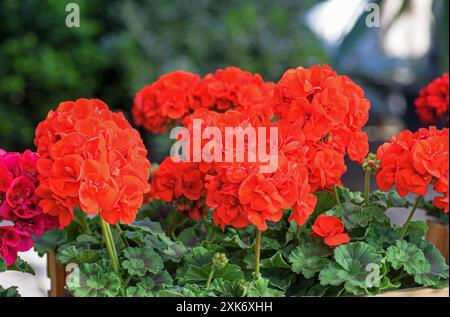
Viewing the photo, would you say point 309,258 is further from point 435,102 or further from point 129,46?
point 129,46

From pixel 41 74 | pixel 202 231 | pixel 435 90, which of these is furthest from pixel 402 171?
pixel 41 74

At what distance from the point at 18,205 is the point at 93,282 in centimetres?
13

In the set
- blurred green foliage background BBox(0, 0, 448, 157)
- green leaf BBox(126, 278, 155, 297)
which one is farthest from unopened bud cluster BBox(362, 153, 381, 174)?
blurred green foliage background BBox(0, 0, 448, 157)

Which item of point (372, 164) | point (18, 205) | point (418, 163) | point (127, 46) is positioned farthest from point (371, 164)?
point (127, 46)

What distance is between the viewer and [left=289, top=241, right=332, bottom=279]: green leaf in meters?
0.87

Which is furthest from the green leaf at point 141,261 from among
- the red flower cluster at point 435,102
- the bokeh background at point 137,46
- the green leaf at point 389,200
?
the bokeh background at point 137,46

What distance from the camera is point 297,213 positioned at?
2.62 ft

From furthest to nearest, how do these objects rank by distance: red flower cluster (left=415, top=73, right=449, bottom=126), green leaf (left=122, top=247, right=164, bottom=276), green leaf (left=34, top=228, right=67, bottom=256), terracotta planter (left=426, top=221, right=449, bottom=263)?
red flower cluster (left=415, top=73, right=449, bottom=126) < terracotta planter (left=426, top=221, right=449, bottom=263) < green leaf (left=34, top=228, right=67, bottom=256) < green leaf (left=122, top=247, right=164, bottom=276)

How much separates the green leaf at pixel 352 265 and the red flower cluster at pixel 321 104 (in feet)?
0.40

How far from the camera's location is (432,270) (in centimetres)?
92

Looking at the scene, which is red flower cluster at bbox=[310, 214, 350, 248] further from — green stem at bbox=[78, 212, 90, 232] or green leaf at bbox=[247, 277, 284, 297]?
green stem at bbox=[78, 212, 90, 232]

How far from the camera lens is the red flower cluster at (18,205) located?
801 mm

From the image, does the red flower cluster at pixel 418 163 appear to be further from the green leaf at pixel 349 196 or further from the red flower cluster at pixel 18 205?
the red flower cluster at pixel 18 205

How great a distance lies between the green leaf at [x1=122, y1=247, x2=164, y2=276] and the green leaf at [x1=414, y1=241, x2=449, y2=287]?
33 centimetres
